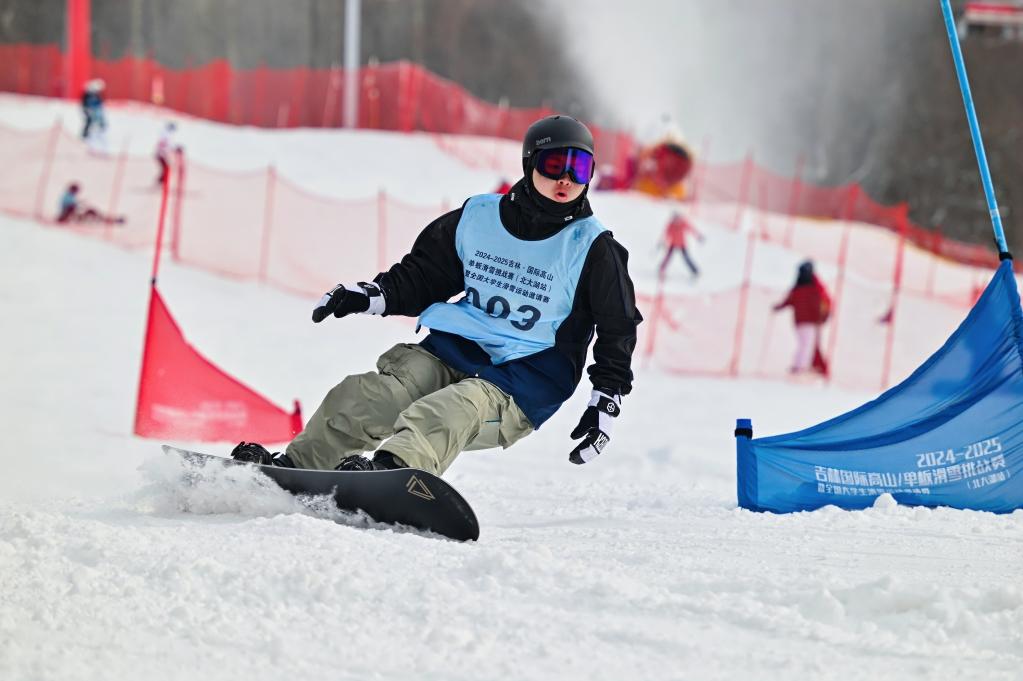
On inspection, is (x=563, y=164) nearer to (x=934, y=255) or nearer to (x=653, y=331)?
(x=653, y=331)

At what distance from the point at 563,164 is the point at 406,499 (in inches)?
48.8

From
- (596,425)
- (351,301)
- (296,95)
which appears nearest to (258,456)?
(351,301)

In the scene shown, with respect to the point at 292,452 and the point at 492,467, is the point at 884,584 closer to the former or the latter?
the point at 292,452

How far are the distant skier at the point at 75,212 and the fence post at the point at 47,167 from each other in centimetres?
52

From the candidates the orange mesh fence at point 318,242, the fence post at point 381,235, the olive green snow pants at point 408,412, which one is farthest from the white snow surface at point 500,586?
the fence post at point 381,235

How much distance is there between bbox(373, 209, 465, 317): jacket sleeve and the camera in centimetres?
418

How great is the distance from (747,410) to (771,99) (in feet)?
96.5

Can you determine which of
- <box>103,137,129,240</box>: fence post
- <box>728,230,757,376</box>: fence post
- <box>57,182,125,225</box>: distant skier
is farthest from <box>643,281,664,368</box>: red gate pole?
<box>57,182,125,225</box>: distant skier

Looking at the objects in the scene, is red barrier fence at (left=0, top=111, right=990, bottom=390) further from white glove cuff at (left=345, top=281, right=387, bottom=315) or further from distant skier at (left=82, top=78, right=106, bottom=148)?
white glove cuff at (left=345, top=281, right=387, bottom=315)

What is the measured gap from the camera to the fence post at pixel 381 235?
1401cm

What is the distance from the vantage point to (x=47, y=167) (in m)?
17.4

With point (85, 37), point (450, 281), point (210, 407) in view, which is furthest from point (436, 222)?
point (85, 37)

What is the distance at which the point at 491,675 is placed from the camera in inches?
87.5

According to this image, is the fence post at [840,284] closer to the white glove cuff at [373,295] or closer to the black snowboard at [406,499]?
the white glove cuff at [373,295]
